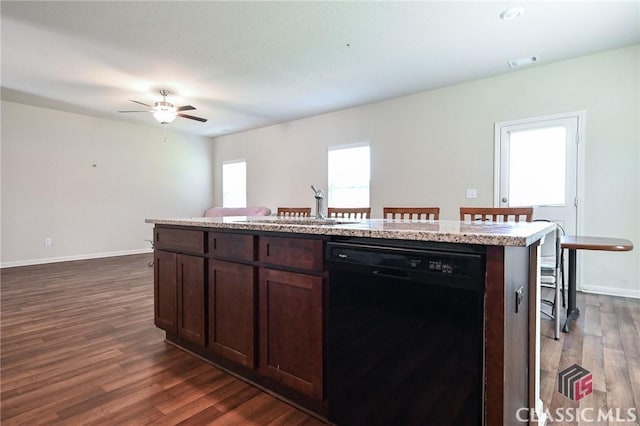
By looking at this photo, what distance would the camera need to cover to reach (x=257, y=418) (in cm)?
152

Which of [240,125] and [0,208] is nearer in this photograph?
[0,208]

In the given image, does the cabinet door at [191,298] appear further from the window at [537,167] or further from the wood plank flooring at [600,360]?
the window at [537,167]

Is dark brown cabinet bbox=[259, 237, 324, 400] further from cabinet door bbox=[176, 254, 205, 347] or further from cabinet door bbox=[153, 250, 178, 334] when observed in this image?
cabinet door bbox=[153, 250, 178, 334]

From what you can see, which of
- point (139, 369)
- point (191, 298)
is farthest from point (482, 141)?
point (139, 369)

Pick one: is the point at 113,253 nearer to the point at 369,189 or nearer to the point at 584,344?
the point at 369,189

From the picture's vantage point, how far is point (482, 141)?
4.24 meters

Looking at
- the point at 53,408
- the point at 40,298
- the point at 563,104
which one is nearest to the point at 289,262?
the point at 53,408

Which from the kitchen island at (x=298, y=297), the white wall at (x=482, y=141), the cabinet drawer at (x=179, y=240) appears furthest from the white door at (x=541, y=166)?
the cabinet drawer at (x=179, y=240)

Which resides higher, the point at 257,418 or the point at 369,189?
the point at 369,189

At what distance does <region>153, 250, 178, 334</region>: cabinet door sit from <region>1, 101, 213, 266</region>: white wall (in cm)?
478

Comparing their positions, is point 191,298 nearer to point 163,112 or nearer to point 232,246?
point 232,246

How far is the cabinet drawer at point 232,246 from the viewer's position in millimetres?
1698

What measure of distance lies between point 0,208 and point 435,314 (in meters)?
6.80

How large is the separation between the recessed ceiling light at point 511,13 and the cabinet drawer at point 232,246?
2844 millimetres
